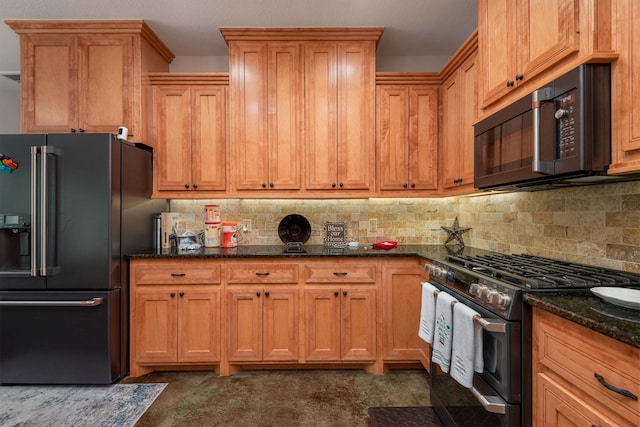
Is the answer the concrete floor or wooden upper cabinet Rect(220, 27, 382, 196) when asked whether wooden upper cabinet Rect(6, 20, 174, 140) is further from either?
the concrete floor

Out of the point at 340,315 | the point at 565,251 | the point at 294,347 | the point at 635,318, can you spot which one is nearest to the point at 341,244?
the point at 340,315

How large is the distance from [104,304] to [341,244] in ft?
6.29

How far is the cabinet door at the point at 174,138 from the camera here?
2838mm

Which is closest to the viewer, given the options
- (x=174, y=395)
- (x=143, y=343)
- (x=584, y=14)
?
(x=584, y=14)

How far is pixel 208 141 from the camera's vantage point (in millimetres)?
Result: 2846

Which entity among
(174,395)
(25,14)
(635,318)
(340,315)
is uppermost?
(25,14)

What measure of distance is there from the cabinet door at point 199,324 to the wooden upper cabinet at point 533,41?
243cm

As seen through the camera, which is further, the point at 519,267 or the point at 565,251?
the point at 565,251

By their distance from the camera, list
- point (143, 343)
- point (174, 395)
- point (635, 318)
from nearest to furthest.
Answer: point (635, 318) < point (174, 395) < point (143, 343)

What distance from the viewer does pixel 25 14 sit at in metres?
2.53

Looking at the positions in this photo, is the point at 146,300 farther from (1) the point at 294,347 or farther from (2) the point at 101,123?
(2) the point at 101,123

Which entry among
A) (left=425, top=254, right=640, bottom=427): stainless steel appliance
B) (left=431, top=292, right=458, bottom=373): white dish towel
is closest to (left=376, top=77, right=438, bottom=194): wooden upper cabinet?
(left=425, top=254, right=640, bottom=427): stainless steel appliance

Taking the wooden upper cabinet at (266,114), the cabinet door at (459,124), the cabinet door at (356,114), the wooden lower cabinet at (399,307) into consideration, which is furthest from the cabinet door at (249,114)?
the cabinet door at (459,124)

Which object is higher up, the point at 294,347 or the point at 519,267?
the point at 519,267
